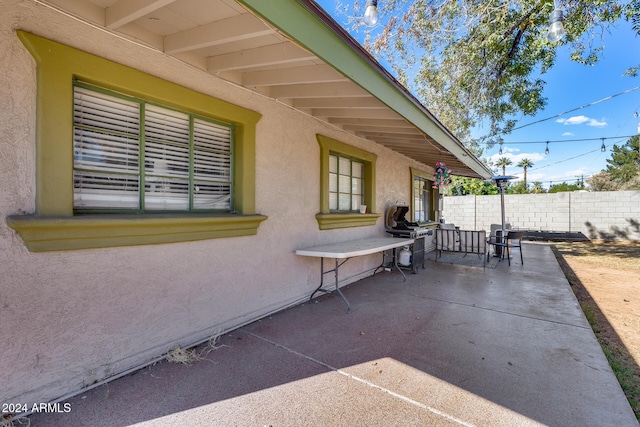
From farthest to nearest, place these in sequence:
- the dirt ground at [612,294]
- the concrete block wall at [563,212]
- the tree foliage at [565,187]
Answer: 1. the tree foliage at [565,187]
2. the concrete block wall at [563,212]
3. the dirt ground at [612,294]

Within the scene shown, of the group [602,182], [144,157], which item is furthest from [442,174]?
[602,182]

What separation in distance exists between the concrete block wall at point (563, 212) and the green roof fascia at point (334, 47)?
12715 millimetres

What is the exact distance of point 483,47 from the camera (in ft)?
24.7

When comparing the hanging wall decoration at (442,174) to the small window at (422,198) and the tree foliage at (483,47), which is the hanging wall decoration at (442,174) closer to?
the small window at (422,198)

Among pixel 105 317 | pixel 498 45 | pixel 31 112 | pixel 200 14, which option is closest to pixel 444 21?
pixel 498 45

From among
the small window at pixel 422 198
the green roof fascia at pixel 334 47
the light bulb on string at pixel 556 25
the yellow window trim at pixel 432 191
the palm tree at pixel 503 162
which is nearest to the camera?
the green roof fascia at pixel 334 47

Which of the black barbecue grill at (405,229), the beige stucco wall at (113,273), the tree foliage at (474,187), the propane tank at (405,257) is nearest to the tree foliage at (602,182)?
the tree foliage at (474,187)

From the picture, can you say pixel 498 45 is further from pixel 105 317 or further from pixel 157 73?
pixel 105 317

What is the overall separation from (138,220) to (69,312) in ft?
2.60

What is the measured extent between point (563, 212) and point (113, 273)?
640 inches

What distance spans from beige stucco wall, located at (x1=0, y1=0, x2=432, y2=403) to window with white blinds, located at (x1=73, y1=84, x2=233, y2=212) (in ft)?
1.08

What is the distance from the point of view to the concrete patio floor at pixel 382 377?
77.8 inches

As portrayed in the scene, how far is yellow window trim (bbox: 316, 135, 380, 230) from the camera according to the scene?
4.64 meters

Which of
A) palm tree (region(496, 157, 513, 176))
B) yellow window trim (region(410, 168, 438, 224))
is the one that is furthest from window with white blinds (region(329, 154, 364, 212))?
palm tree (region(496, 157, 513, 176))
